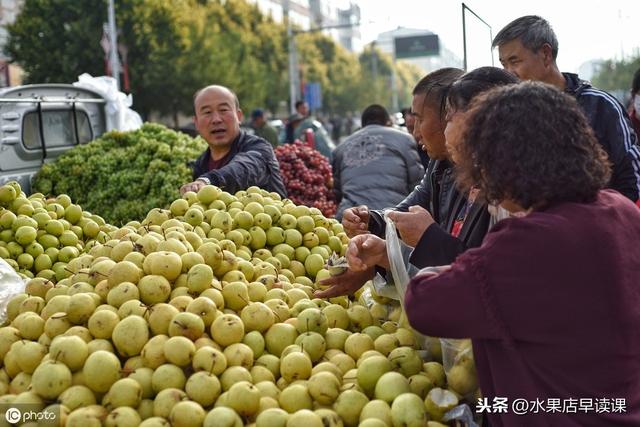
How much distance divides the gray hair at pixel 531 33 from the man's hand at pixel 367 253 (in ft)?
6.32

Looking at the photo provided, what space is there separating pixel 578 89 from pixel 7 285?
3.15 meters

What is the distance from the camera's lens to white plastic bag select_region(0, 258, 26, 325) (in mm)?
3232

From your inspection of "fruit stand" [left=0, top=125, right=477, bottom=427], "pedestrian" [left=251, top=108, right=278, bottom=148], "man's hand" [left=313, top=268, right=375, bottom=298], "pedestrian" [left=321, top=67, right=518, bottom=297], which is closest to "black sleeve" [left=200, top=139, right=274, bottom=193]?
"fruit stand" [left=0, top=125, right=477, bottom=427]

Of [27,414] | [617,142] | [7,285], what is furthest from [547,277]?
[7,285]

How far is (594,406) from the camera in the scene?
1.80m

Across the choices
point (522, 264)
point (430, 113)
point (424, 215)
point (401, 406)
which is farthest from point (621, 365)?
point (430, 113)

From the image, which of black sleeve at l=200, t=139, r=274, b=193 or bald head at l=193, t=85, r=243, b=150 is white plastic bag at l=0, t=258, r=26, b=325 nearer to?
black sleeve at l=200, t=139, r=274, b=193

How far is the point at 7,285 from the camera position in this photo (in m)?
3.36

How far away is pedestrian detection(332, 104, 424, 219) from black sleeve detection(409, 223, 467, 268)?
3808 millimetres

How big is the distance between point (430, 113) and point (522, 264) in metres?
1.34

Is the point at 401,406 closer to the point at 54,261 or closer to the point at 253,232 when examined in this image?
the point at 253,232

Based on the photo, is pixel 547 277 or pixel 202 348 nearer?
pixel 547 277

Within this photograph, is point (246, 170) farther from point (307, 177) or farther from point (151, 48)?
point (151, 48)

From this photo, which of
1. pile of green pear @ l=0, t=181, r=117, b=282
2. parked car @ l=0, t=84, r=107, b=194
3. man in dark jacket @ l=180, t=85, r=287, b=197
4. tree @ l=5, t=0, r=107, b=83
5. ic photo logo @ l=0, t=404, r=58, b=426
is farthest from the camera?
tree @ l=5, t=0, r=107, b=83
